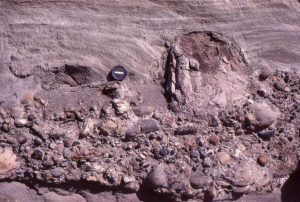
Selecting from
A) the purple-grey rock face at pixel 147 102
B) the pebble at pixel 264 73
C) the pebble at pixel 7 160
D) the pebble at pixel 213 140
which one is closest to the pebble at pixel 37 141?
the purple-grey rock face at pixel 147 102

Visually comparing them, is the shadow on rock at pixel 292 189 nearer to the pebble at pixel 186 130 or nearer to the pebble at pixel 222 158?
the pebble at pixel 222 158

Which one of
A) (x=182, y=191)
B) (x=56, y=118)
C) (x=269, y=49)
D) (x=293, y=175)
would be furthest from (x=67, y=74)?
(x=293, y=175)

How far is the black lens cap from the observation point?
2211 mm

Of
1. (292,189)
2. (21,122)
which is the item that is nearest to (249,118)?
(292,189)

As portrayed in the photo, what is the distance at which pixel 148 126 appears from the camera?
2180mm

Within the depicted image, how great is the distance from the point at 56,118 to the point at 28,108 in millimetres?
145

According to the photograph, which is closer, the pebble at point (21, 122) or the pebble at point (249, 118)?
the pebble at point (21, 122)

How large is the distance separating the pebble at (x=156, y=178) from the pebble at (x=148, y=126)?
199 millimetres

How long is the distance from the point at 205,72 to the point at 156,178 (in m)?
0.64

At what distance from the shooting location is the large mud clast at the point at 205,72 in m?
2.26

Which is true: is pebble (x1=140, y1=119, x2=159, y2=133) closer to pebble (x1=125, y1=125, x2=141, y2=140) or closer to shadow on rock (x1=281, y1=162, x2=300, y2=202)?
pebble (x1=125, y1=125, x2=141, y2=140)

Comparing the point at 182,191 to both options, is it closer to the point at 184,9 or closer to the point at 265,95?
the point at 265,95

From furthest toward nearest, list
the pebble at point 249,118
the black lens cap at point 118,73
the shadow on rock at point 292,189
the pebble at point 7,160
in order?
the shadow on rock at point 292,189, the pebble at point 249,118, the black lens cap at point 118,73, the pebble at point 7,160

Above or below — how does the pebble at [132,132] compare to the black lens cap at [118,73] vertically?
below
